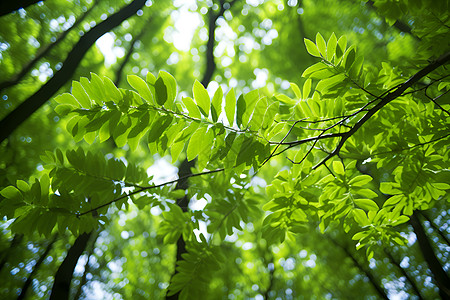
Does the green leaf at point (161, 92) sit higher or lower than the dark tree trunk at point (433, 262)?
higher

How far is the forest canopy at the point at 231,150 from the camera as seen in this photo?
3.79ft

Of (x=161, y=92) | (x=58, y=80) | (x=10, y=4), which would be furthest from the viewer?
(x=58, y=80)

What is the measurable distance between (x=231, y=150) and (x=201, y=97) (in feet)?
0.88

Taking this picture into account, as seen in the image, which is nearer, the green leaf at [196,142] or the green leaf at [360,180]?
the green leaf at [196,142]

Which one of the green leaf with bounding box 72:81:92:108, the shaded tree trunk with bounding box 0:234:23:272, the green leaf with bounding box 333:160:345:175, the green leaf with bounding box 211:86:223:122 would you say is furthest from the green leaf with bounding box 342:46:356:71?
the shaded tree trunk with bounding box 0:234:23:272

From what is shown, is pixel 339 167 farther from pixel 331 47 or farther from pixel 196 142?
pixel 196 142

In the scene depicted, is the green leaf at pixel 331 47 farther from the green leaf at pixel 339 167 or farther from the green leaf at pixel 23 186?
the green leaf at pixel 23 186

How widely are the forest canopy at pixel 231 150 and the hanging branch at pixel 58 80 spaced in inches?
0.5

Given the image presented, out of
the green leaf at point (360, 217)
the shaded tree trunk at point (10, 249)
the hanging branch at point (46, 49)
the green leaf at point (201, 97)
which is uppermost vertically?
the hanging branch at point (46, 49)

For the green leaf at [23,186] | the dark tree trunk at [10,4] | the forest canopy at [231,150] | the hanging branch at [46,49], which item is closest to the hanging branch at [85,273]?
the forest canopy at [231,150]

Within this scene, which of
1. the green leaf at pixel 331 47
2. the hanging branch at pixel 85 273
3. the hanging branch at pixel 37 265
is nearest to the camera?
the green leaf at pixel 331 47

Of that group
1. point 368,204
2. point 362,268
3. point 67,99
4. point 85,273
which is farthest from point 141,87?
point 85,273

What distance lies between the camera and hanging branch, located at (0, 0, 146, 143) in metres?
1.88

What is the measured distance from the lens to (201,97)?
1112mm
